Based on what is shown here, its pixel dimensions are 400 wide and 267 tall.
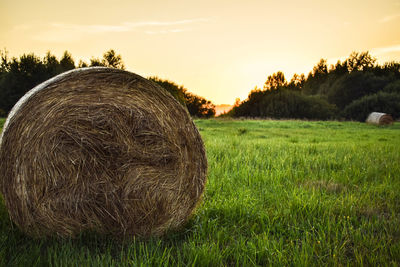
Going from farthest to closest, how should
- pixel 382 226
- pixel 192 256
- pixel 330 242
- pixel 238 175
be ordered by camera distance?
pixel 238 175 → pixel 382 226 → pixel 330 242 → pixel 192 256

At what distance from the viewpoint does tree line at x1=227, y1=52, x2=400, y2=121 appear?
4028 cm

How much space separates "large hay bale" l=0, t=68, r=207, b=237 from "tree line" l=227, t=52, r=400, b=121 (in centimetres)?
4267

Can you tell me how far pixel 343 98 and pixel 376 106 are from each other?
8829mm

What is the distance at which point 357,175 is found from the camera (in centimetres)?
481

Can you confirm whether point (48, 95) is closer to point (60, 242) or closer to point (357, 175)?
point (60, 242)

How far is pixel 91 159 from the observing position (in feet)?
9.21

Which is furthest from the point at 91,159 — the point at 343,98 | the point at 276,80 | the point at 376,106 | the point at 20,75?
the point at 276,80

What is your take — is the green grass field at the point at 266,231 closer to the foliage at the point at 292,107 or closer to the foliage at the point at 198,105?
the foliage at the point at 292,107

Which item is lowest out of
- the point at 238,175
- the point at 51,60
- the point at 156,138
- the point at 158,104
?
the point at 238,175

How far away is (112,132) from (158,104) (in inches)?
23.2

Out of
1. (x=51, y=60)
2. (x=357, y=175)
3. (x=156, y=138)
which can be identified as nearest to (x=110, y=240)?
(x=156, y=138)

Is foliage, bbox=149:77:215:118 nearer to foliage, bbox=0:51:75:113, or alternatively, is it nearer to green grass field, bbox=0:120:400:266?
foliage, bbox=0:51:75:113

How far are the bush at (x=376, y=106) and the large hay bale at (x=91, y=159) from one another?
43344 mm

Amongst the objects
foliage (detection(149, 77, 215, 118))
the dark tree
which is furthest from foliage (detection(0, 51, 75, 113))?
the dark tree
